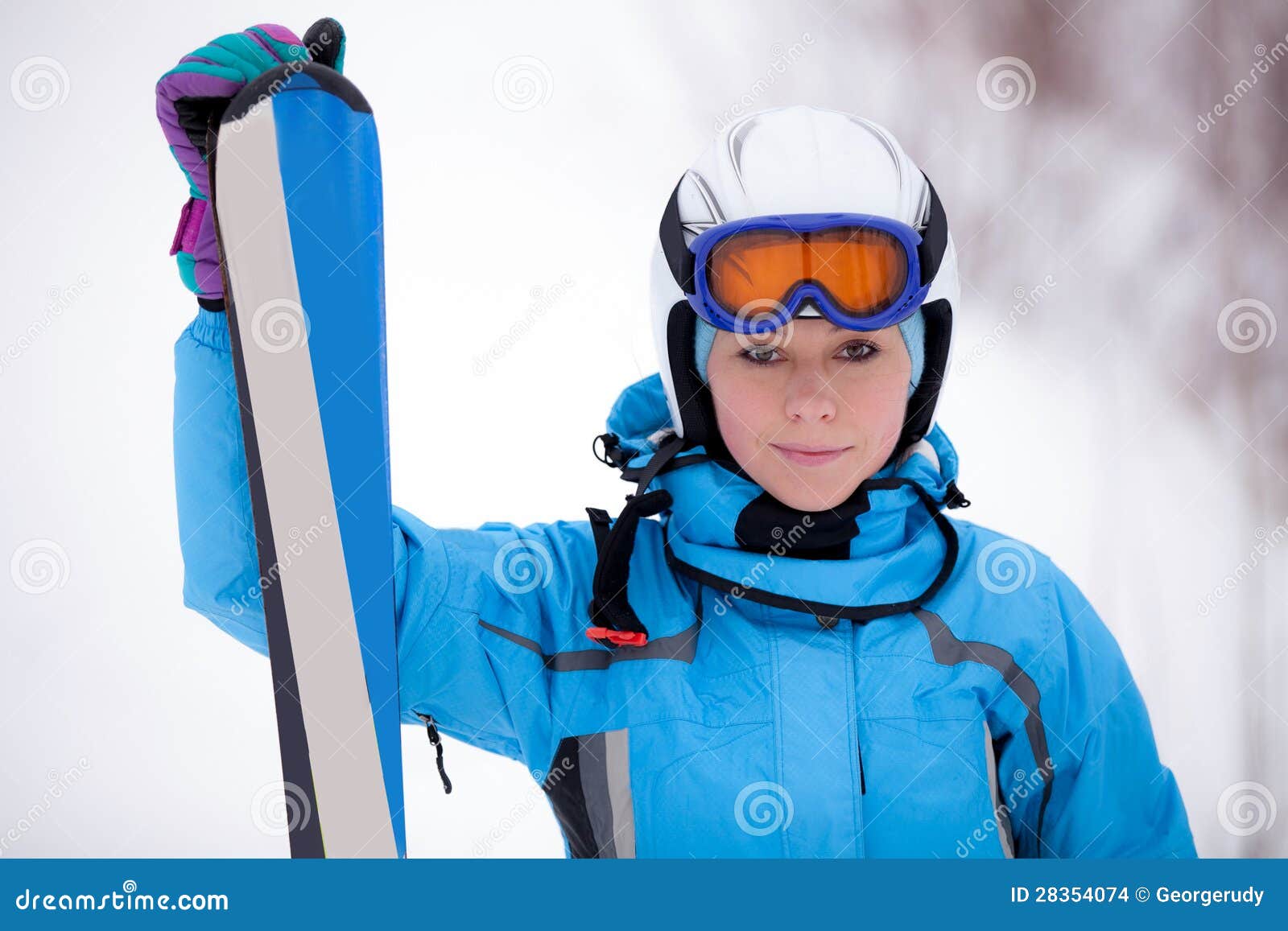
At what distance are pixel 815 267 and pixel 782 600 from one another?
476mm

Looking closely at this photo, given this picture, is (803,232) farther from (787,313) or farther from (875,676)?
(875,676)

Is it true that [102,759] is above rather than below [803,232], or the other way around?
below

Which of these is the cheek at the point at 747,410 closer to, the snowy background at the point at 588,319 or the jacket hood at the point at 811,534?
the jacket hood at the point at 811,534

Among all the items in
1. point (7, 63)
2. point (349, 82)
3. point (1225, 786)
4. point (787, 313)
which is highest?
point (7, 63)

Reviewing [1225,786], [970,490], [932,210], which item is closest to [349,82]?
[932,210]

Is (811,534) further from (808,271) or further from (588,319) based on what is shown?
(588,319)

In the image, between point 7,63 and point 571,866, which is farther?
point 7,63

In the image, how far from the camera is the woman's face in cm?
163

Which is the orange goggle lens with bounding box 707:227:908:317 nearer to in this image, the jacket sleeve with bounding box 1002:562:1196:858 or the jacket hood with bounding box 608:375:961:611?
the jacket hood with bounding box 608:375:961:611

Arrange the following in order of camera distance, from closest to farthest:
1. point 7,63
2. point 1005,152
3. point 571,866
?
point 571,866 < point 7,63 < point 1005,152

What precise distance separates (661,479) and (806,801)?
0.53m

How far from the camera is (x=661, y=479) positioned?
1.80m

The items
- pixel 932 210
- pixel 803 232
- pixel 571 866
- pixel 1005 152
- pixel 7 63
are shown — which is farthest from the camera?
pixel 1005 152

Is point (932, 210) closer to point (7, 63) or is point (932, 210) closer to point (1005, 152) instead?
point (1005, 152)
